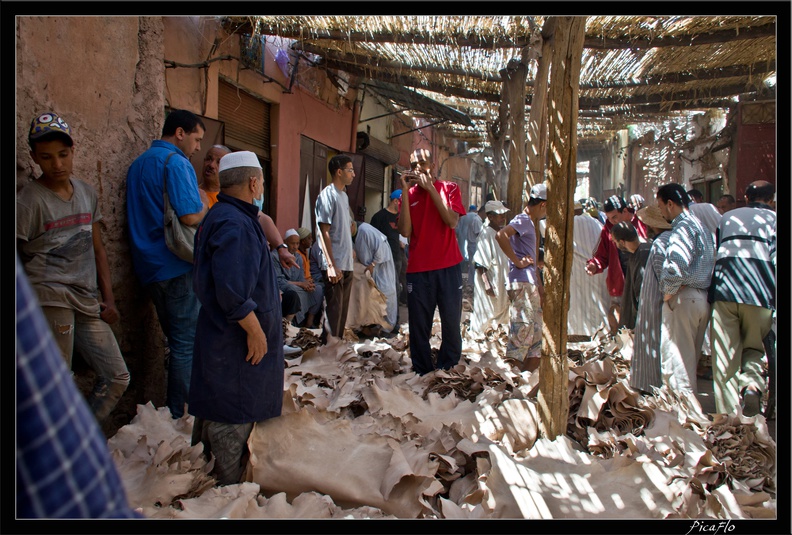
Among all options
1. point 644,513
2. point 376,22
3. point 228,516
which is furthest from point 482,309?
point 228,516

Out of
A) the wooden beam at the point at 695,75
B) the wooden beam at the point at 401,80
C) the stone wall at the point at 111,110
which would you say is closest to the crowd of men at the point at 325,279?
the stone wall at the point at 111,110

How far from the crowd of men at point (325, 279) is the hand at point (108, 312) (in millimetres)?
12

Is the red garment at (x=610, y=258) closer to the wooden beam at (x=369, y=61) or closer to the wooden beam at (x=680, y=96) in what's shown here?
the wooden beam at (x=369, y=61)

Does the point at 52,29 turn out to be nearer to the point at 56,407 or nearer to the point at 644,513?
the point at 56,407

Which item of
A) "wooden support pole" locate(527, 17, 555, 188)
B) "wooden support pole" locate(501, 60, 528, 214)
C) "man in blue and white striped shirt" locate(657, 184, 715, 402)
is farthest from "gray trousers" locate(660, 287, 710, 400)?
"wooden support pole" locate(501, 60, 528, 214)

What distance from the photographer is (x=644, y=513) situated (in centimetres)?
257

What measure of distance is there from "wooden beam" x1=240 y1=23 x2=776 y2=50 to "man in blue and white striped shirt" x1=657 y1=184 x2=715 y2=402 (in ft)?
10.2

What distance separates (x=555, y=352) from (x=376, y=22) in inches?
181

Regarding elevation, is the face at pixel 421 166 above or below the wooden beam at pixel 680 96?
below

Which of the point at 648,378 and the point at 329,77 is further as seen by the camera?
the point at 329,77

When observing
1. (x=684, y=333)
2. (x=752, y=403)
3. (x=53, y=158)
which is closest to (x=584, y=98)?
(x=684, y=333)

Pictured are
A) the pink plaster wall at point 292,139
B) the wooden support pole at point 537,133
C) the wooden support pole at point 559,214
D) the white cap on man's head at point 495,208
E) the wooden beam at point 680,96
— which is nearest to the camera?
the wooden support pole at point 559,214

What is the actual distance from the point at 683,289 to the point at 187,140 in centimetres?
338

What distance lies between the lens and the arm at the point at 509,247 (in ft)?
16.3
